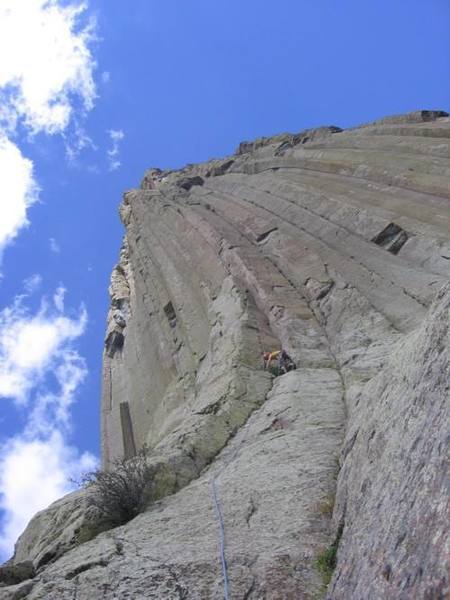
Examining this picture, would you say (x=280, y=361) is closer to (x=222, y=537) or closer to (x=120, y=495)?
(x=120, y=495)

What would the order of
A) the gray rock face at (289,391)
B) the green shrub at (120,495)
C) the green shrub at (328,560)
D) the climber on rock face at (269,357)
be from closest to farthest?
the gray rock face at (289,391), the green shrub at (328,560), the green shrub at (120,495), the climber on rock face at (269,357)

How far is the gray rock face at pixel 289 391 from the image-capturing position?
693 centimetres

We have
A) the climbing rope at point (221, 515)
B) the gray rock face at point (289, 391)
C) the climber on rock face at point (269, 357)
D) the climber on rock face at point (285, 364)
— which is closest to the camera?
the gray rock face at point (289, 391)

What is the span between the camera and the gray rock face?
6926 millimetres

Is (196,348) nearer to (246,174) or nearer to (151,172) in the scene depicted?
(246,174)

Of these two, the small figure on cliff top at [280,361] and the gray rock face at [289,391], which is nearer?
the gray rock face at [289,391]

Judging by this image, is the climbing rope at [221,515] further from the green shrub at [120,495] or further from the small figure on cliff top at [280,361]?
the small figure on cliff top at [280,361]

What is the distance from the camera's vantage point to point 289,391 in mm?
13836

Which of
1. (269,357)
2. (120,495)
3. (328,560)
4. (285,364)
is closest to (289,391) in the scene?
(285,364)

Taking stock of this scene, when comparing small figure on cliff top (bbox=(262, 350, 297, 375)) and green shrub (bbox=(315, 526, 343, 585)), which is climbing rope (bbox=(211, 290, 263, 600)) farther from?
small figure on cliff top (bbox=(262, 350, 297, 375))

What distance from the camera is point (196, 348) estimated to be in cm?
2281

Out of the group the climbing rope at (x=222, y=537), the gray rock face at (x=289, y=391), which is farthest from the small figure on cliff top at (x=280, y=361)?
the climbing rope at (x=222, y=537)

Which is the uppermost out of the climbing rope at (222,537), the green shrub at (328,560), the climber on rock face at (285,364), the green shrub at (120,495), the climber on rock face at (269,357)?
the climber on rock face at (269,357)

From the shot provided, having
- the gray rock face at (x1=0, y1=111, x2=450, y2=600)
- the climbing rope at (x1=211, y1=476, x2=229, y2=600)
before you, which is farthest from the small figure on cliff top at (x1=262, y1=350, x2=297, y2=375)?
the climbing rope at (x1=211, y1=476, x2=229, y2=600)
